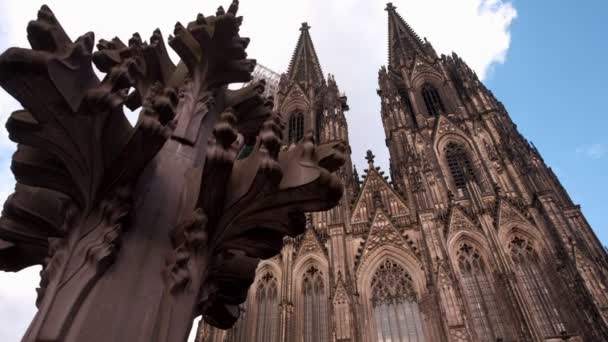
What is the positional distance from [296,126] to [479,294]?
1510 centimetres

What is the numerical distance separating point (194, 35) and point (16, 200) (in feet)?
5.00

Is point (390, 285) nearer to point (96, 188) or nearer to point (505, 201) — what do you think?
point (505, 201)

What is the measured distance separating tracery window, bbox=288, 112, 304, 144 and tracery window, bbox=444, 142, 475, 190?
8.72 meters

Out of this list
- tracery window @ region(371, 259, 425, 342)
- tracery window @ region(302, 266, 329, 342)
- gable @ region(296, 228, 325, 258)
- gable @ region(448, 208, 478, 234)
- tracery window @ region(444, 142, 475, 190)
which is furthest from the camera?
tracery window @ region(444, 142, 475, 190)

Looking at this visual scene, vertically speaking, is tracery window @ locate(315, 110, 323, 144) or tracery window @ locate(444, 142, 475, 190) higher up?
tracery window @ locate(315, 110, 323, 144)

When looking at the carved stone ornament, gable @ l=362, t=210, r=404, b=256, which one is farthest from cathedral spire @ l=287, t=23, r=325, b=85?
the carved stone ornament

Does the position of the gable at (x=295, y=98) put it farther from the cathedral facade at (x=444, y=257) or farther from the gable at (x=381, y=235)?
the gable at (x=381, y=235)

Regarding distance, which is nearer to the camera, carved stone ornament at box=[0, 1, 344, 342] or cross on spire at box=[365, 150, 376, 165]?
carved stone ornament at box=[0, 1, 344, 342]

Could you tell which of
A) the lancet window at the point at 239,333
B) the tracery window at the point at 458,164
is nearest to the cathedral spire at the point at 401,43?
the tracery window at the point at 458,164

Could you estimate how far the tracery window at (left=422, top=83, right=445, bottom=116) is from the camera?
22.9m

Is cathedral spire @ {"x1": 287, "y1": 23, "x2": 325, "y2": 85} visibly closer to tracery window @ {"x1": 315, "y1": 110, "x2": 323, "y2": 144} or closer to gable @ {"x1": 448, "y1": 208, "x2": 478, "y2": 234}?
tracery window @ {"x1": 315, "y1": 110, "x2": 323, "y2": 144}

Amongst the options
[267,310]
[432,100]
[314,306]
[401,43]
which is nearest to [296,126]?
[432,100]

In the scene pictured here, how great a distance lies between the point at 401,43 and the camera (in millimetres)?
29484

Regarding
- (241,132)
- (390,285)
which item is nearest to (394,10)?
(390,285)
